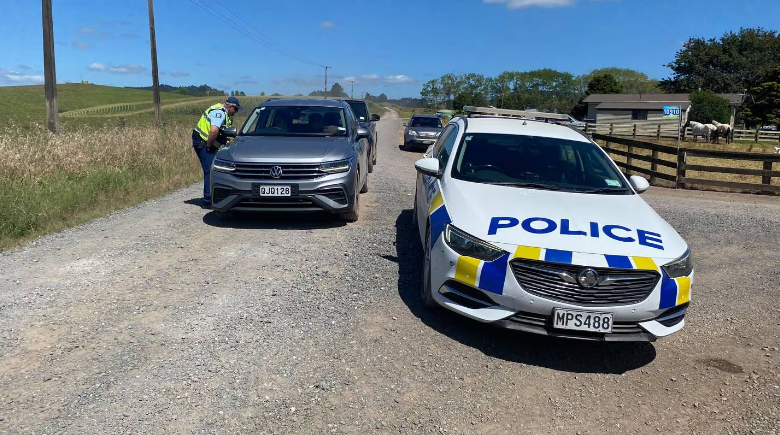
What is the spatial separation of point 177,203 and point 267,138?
230 cm

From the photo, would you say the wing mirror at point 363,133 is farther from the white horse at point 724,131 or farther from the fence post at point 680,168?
the white horse at point 724,131

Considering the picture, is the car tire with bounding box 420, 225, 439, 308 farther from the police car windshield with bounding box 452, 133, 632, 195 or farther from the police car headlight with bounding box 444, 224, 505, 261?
the police car windshield with bounding box 452, 133, 632, 195

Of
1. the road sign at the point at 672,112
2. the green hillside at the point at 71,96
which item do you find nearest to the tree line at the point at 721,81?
the road sign at the point at 672,112

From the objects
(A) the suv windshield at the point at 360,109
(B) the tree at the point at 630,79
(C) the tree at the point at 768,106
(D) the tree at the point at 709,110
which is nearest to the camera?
(A) the suv windshield at the point at 360,109

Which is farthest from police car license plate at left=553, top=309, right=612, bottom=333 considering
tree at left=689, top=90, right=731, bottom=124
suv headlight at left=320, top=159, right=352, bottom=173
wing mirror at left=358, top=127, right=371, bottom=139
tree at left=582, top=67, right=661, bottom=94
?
tree at left=582, top=67, right=661, bottom=94

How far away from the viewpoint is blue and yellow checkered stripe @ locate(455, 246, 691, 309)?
13.0ft

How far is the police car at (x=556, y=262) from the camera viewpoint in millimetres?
3967

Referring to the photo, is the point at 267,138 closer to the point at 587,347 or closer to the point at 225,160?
the point at 225,160

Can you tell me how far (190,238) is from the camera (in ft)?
23.1

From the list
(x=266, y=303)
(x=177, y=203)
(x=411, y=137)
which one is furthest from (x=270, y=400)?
(x=411, y=137)

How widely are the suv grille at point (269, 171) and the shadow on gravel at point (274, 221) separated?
72cm

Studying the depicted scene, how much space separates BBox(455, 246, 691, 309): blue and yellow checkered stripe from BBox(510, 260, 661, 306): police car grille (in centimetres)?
4

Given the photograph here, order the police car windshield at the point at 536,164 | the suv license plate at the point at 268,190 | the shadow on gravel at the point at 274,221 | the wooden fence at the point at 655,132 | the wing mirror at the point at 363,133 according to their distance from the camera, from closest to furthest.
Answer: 1. the police car windshield at the point at 536,164
2. the suv license plate at the point at 268,190
3. the shadow on gravel at the point at 274,221
4. the wing mirror at the point at 363,133
5. the wooden fence at the point at 655,132

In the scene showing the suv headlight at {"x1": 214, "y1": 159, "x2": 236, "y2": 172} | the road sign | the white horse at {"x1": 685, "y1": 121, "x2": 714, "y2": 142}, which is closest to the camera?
the suv headlight at {"x1": 214, "y1": 159, "x2": 236, "y2": 172}
